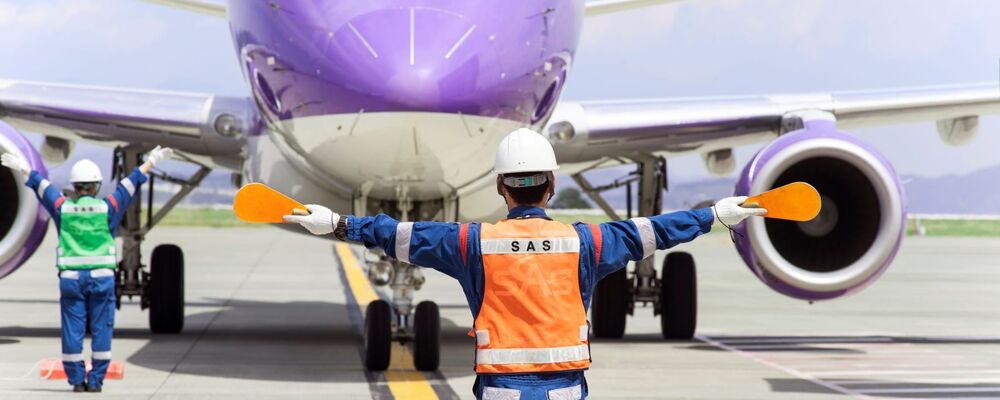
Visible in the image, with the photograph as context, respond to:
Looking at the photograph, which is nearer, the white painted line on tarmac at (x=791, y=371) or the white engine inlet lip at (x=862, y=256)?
the white painted line on tarmac at (x=791, y=371)

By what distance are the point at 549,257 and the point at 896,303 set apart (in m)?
15.7

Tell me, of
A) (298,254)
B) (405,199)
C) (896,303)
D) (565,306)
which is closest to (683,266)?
(405,199)

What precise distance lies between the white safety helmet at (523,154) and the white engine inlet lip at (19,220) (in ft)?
23.4

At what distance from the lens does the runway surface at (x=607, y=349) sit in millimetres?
9453

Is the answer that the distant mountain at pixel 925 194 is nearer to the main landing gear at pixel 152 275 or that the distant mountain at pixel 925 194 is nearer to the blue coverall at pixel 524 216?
the main landing gear at pixel 152 275

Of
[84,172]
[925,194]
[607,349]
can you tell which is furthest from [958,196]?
[84,172]

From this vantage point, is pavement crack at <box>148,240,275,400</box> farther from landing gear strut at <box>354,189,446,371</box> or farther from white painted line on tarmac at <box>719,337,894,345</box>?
white painted line on tarmac at <box>719,337,894,345</box>

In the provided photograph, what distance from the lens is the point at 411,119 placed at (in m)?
8.56

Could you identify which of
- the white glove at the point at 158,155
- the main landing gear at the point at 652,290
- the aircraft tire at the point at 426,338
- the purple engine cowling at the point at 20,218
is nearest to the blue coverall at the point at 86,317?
the white glove at the point at 158,155

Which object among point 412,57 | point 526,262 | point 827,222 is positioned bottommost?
point 526,262

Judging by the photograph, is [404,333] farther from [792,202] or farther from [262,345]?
[792,202]

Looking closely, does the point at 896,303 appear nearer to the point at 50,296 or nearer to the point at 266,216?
the point at 50,296

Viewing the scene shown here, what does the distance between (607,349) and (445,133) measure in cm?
402

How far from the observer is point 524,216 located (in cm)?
470
